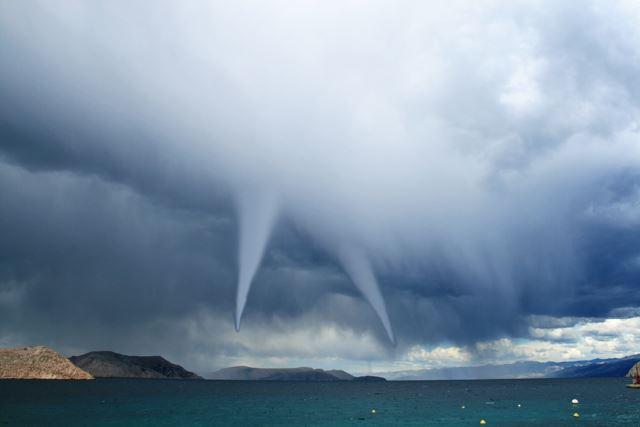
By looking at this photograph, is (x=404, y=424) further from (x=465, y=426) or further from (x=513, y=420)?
(x=513, y=420)

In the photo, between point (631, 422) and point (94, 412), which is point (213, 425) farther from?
point (631, 422)

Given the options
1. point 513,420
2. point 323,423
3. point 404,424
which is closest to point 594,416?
point 513,420

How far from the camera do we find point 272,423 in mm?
118750

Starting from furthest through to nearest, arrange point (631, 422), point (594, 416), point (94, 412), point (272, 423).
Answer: point (94, 412)
point (594, 416)
point (272, 423)
point (631, 422)

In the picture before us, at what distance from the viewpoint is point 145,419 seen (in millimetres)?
125625

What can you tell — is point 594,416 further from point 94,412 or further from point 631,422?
point 94,412

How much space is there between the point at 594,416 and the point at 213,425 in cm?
9554

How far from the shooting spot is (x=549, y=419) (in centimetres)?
12250

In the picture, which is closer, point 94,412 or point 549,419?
point 549,419

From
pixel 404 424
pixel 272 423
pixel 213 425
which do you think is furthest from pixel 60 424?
pixel 404 424

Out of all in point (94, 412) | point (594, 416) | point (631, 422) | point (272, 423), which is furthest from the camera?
point (94, 412)

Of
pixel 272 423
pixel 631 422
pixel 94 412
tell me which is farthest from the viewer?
pixel 94 412

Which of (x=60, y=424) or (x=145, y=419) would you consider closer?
(x=60, y=424)

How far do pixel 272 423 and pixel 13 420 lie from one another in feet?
197
